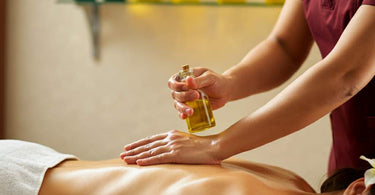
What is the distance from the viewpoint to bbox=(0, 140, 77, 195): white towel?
1.39 metres

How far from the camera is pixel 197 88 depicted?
1.56m

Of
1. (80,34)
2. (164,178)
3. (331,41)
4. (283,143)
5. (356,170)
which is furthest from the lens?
(80,34)

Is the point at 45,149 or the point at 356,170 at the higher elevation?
the point at 45,149

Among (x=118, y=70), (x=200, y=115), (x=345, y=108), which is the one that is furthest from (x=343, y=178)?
(x=118, y=70)

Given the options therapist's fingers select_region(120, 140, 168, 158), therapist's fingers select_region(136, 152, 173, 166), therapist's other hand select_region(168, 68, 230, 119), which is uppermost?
therapist's other hand select_region(168, 68, 230, 119)

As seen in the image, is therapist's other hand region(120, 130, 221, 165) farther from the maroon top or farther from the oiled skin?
the maroon top

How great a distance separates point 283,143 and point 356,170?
1.47m

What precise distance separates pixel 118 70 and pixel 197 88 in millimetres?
1658

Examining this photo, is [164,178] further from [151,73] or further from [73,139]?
[73,139]

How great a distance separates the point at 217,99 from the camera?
1.72 m

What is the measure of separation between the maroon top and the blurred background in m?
1.16

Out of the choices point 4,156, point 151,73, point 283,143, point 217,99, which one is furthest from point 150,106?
point 4,156

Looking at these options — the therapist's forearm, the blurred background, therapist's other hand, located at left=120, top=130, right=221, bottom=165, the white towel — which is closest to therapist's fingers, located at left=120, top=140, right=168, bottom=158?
therapist's other hand, located at left=120, top=130, right=221, bottom=165

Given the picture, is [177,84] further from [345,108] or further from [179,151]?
[345,108]
